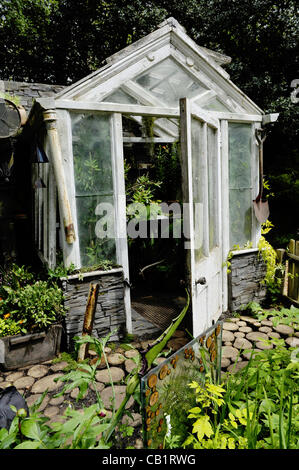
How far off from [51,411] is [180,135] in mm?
2591

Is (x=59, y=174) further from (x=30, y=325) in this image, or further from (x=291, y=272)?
(x=291, y=272)

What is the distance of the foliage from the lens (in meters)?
3.07

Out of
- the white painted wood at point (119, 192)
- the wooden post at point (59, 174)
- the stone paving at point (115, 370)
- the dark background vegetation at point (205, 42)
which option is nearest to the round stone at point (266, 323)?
the stone paving at point (115, 370)

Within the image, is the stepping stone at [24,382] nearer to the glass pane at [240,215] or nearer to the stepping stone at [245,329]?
the stepping stone at [245,329]

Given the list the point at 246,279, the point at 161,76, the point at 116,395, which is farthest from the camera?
the point at 246,279

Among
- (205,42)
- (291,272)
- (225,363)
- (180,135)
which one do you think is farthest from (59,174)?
(205,42)

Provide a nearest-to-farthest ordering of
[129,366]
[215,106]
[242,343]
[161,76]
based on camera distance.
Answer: [129,366]
[242,343]
[161,76]
[215,106]

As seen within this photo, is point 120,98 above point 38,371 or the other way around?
above

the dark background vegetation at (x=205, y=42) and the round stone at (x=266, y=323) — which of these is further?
the dark background vegetation at (x=205, y=42)

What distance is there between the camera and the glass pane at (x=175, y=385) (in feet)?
4.71

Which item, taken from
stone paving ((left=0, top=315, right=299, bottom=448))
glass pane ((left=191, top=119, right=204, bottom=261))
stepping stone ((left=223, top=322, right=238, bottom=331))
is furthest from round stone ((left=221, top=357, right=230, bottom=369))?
glass pane ((left=191, top=119, right=204, bottom=261))

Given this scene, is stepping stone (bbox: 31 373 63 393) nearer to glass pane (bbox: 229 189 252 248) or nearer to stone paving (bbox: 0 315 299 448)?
stone paving (bbox: 0 315 299 448)

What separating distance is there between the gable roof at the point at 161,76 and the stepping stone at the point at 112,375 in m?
2.72

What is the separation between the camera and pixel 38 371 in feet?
9.81
